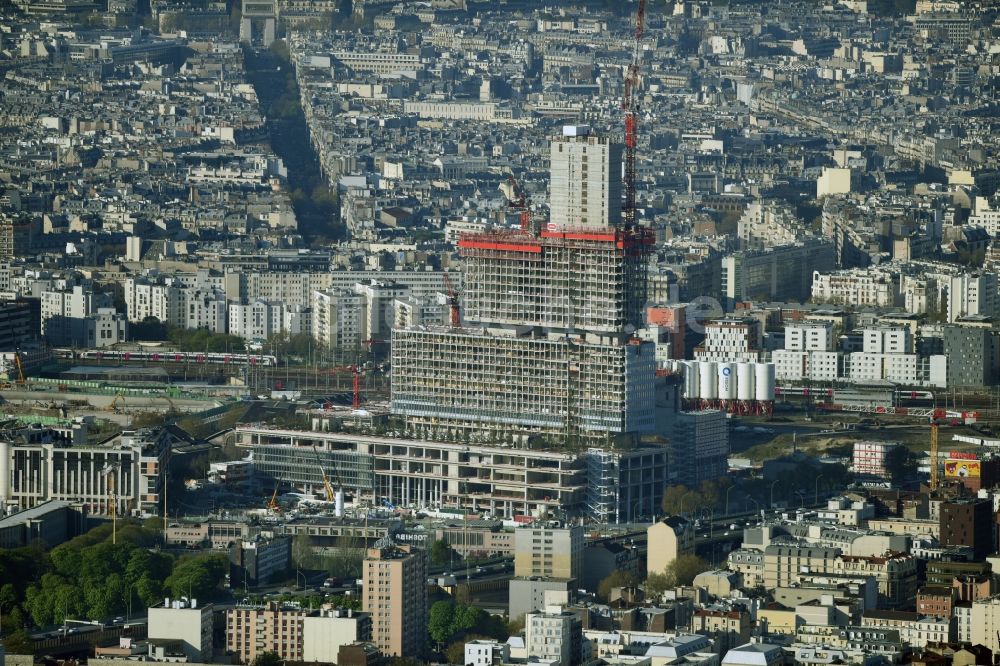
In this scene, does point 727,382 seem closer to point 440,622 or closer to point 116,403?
point 116,403

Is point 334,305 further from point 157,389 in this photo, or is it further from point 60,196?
point 60,196

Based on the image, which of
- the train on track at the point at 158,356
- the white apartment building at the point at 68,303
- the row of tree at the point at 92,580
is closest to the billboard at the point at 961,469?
the row of tree at the point at 92,580

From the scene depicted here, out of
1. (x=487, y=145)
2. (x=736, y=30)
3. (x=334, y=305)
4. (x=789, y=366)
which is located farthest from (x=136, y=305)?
(x=736, y=30)

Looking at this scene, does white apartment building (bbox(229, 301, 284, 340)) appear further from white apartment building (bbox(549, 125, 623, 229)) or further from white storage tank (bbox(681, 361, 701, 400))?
white apartment building (bbox(549, 125, 623, 229))

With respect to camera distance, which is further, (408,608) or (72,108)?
(72,108)

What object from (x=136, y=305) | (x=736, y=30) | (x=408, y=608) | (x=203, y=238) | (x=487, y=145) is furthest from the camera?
(x=736, y=30)

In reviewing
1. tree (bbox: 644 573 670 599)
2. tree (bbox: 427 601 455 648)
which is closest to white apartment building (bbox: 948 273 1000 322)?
tree (bbox: 644 573 670 599)
